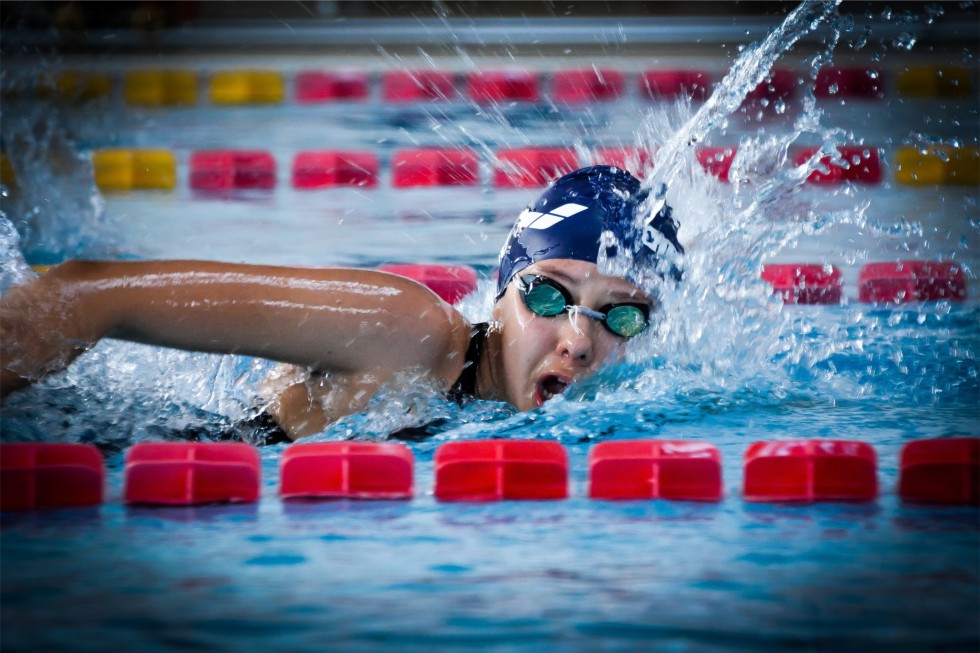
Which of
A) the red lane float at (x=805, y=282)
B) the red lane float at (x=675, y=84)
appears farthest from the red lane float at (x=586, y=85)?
the red lane float at (x=805, y=282)

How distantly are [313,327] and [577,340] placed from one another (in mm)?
462

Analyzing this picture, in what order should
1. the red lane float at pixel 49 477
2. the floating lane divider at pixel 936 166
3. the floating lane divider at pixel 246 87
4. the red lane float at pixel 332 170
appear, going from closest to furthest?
the red lane float at pixel 49 477 < the red lane float at pixel 332 170 < the floating lane divider at pixel 936 166 < the floating lane divider at pixel 246 87

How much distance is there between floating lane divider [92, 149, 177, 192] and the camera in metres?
4.62

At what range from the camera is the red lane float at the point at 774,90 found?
5.02 m

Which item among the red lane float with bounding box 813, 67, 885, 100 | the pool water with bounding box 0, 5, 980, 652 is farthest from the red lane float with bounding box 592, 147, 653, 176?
the red lane float with bounding box 813, 67, 885, 100

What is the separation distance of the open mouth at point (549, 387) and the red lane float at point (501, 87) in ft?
10.4

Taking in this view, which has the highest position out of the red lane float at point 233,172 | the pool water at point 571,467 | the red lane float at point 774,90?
the red lane float at point 774,90

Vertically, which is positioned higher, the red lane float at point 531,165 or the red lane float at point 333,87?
the red lane float at point 333,87

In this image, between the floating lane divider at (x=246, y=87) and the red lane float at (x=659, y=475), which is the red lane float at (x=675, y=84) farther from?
the red lane float at (x=659, y=475)

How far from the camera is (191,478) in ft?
5.61

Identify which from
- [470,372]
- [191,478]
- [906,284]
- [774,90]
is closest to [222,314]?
[191,478]

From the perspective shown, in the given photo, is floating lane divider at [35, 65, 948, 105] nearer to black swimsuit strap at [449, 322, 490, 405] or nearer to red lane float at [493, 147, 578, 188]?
red lane float at [493, 147, 578, 188]

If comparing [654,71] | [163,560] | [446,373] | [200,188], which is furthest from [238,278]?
[654,71]

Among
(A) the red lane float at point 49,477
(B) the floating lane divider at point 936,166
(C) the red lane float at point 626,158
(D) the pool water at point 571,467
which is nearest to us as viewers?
(D) the pool water at point 571,467
